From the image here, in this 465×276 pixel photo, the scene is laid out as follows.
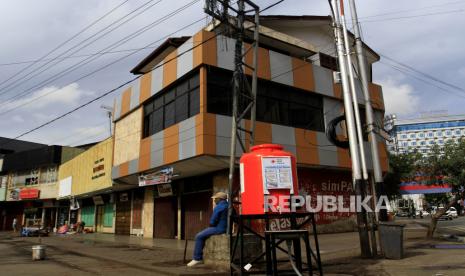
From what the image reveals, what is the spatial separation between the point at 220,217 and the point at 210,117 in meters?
8.10

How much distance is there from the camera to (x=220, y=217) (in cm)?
934

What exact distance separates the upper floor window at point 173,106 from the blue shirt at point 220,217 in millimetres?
8692

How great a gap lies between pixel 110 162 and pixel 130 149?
11.1 ft

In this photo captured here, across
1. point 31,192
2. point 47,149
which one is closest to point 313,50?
point 47,149

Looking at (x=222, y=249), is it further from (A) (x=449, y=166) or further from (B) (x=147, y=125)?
(B) (x=147, y=125)

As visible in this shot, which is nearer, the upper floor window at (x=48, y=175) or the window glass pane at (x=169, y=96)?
the window glass pane at (x=169, y=96)

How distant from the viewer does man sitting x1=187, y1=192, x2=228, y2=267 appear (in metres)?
9.27

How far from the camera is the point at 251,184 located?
23.4ft

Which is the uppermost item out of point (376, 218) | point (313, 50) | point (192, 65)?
point (313, 50)

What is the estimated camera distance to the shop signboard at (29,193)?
38500 millimetres

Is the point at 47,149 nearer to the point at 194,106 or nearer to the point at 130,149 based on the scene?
the point at 130,149

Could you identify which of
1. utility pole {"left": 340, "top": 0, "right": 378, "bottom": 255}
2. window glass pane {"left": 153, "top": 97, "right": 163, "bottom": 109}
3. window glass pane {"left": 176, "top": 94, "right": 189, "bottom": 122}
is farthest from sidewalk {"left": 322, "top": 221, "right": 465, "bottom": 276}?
window glass pane {"left": 153, "top": 97, "right": 163, "bottom": 109}

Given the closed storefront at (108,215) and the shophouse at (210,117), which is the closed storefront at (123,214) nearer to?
the closed storefront at (108,215)

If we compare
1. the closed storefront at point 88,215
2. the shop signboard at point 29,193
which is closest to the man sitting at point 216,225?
the closed storefront at point 88,215
